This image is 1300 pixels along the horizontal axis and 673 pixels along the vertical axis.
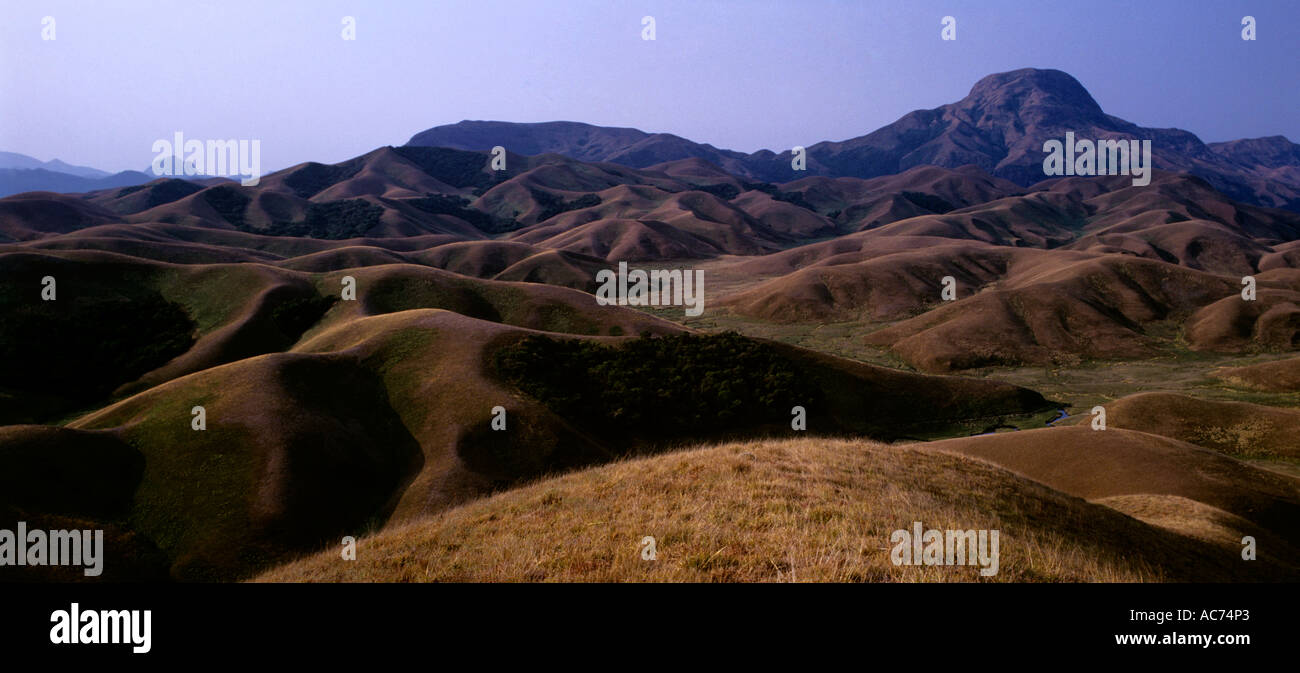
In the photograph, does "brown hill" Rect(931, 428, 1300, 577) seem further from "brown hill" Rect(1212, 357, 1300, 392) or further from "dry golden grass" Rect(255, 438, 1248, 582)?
"brown hill" Rect(1212, 357, 1300, 392)

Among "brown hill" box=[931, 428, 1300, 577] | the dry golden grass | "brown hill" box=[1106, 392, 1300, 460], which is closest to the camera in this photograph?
the dry golden grass

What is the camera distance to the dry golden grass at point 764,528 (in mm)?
11461

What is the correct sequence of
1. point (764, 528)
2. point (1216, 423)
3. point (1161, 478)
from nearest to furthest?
point (764, 528) → point (1161, 478) → point (1216, 423)

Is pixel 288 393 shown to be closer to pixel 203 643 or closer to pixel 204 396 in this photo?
pixel 204 396

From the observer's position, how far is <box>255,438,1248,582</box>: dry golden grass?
37.6 feet

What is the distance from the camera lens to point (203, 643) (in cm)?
607

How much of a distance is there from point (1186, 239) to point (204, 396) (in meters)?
257

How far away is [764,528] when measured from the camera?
44.0ft

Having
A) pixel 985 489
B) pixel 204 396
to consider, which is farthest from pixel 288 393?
pixel 985 489

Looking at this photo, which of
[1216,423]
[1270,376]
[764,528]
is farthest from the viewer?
[1270,376]

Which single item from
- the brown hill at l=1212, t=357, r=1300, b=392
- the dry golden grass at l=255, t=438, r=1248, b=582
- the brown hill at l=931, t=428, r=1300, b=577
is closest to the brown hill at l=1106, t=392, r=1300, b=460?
the brown hill at l=931, t=428, r=1300, b=577

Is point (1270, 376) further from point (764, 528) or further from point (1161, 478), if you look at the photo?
point (764, 528)

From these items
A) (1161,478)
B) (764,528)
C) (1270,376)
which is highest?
(764,528)

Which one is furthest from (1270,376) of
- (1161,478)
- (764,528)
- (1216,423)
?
(764,528)
